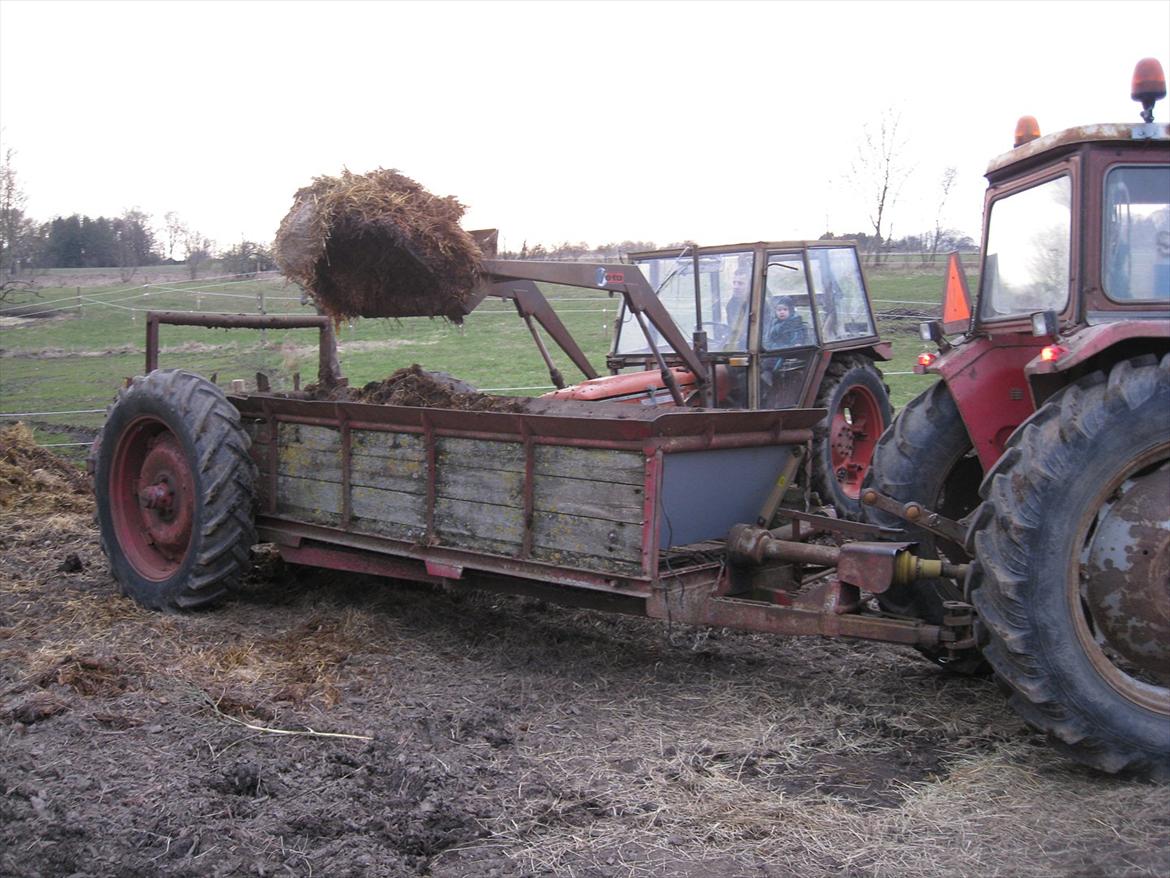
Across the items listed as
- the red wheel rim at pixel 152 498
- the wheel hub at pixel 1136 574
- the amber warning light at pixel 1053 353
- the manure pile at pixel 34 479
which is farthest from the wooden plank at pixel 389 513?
the manure pile at pixel 34 479

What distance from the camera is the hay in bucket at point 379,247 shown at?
631cm

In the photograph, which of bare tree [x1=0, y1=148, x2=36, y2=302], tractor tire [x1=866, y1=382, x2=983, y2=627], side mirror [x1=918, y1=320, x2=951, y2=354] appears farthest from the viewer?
bare tree [x1=0, y1=148, x2=36, y2=302]

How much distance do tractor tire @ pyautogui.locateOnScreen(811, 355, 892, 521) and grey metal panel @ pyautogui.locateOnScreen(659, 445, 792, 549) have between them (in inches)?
113

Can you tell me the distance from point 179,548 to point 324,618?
122 centimetres

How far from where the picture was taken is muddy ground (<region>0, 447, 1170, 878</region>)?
11.6 feet

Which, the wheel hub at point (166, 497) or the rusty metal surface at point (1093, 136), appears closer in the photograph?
the rusty metal surface at point (1093, 136)

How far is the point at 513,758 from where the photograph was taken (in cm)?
436

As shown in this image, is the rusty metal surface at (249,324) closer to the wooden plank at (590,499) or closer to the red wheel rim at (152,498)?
→ the red wheel rim at (152,498)

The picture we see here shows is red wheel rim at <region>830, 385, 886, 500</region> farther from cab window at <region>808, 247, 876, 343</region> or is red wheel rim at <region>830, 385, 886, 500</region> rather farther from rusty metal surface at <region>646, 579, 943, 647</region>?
rusty metal surface at <region>646, 579, 943, 647</region>

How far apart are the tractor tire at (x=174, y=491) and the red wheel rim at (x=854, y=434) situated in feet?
15.9

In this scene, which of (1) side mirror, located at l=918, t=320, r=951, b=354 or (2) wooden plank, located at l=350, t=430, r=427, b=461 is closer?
(1) side mirror, located at l=918, t=320, r=951, b=354

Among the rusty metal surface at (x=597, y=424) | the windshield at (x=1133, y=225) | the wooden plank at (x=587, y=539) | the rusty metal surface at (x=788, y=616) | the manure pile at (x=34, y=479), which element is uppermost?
the windshield at (x=1133, y=225)

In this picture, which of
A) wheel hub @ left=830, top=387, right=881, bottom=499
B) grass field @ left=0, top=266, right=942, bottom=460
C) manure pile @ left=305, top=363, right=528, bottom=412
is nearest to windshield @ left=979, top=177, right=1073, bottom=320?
manure pile @ left=305, top=363, right=528, bottom=412

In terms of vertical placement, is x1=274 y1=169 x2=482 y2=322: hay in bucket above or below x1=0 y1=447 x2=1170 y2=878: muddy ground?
above
